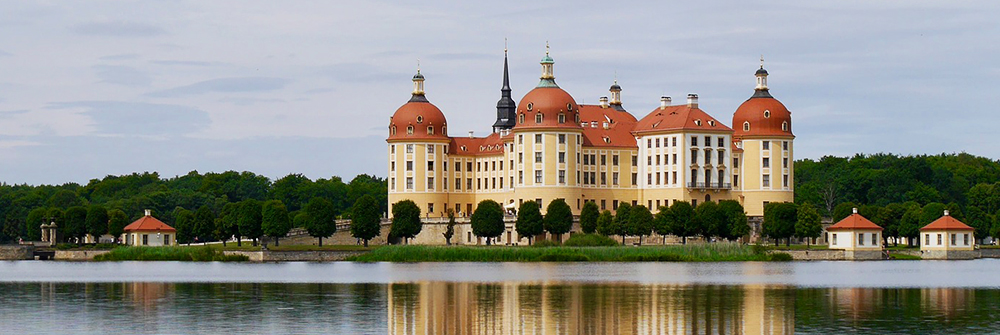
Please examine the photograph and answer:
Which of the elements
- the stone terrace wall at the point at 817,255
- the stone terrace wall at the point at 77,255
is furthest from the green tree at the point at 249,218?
the stone terrace wall at the point at 817,255

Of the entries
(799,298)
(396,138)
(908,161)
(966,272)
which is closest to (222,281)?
(799,298)

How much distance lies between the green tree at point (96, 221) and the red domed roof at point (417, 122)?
22929mm

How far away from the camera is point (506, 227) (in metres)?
112

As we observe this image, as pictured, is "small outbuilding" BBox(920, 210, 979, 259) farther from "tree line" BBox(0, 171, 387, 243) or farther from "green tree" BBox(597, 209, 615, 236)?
"tree line" BBox(0, 171, 387, 243)

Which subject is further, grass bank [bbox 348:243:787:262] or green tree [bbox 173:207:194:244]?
green tree [bbox 173:207:194:244]

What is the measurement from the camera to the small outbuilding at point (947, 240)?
9531 cm

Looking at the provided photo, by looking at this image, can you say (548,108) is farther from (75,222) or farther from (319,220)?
(75,222)

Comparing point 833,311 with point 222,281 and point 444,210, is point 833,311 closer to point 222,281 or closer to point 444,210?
point 222,281

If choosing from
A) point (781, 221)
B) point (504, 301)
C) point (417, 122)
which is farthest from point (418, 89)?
point (504, 301)

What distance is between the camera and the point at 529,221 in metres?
106

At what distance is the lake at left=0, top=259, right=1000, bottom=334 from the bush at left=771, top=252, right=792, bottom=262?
1492 cm

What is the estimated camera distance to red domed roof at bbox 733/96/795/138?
4535 inches

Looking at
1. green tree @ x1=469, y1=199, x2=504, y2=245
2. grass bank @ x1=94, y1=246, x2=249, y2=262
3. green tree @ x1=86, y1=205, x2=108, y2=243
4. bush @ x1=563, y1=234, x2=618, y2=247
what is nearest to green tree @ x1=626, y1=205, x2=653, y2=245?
bush @ x1=563, y1=234, x2=618, y2=247

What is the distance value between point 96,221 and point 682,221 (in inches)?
1453
